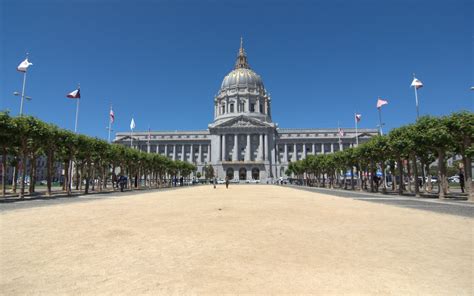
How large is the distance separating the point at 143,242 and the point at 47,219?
258 inches

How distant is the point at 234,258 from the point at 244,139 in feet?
379

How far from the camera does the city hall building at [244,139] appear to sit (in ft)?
387

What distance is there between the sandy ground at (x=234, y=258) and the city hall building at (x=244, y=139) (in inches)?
4067

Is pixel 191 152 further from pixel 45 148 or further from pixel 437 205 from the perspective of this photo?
pixel 437 205

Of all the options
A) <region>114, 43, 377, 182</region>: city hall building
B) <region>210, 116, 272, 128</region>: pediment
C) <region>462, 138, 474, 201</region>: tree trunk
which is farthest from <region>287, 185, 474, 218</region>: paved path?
<region>210, 116, 272, 128</region>: pediment

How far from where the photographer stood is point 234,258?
6520mm

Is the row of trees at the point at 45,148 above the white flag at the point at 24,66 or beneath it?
beneath

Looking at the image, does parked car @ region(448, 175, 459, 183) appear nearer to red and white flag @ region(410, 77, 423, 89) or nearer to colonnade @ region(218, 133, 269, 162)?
colonnade @ region(218, 133, 269, 162)

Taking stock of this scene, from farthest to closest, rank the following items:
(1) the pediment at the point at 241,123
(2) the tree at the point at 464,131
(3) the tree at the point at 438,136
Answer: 1. (1) the pediment at the point at 241,123
2. (3) the tree at the point at 438,136
3. (2) the tree at the point at 464,131

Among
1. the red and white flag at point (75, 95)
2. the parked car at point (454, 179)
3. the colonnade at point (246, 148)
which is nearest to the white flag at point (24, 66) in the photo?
the red and white flag at point (75, 95)

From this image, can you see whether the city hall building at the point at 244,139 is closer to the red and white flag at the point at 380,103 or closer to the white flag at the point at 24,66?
the red and white flag at the point at 380,103

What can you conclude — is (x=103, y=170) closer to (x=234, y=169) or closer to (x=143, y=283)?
(x=143, y=283)

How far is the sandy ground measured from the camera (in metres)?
4.96

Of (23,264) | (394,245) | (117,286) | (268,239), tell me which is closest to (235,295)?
(117,286)
